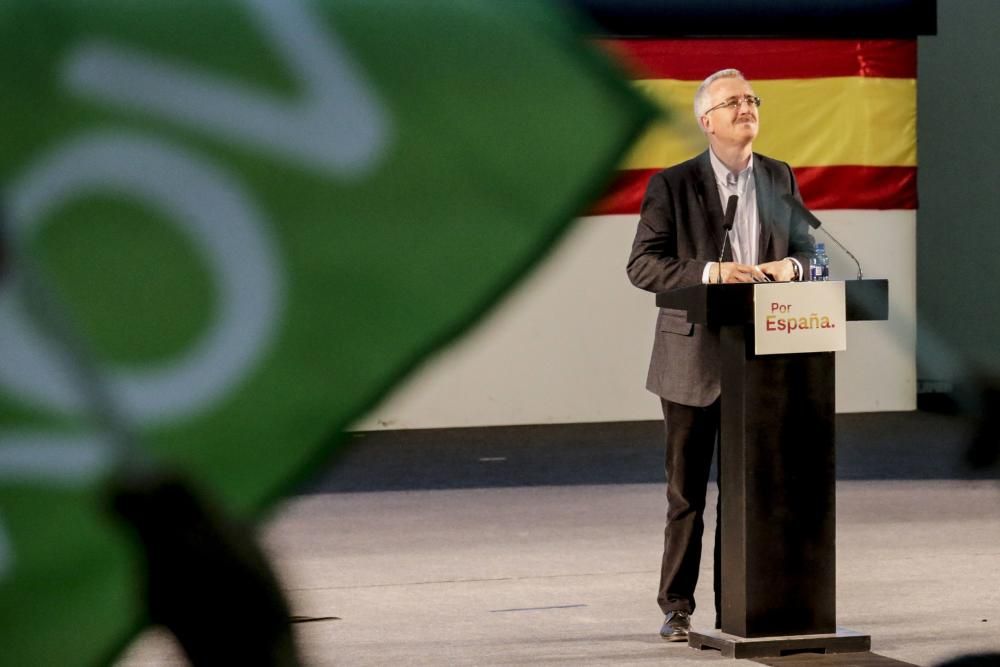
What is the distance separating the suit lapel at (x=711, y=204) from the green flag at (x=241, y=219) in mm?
2266

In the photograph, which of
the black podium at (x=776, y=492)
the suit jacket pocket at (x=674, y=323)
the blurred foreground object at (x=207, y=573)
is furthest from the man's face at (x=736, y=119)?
the blurred foreground object at (x=207, y=573)

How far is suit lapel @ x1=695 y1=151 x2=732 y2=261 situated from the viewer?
11.6ft

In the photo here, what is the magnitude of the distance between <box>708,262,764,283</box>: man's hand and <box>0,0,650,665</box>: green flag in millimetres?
2218

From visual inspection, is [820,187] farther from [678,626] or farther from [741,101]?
[678,626]

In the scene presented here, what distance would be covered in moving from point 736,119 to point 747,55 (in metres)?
1.52

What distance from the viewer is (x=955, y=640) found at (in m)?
3.92

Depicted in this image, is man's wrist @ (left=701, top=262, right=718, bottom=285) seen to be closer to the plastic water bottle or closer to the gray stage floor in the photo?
the plastic water bottle

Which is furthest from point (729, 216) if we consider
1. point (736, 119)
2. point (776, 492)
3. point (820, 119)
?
point (820, 119)

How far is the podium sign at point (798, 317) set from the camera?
138 inches

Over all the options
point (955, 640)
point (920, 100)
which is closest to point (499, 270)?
point (955, 640)

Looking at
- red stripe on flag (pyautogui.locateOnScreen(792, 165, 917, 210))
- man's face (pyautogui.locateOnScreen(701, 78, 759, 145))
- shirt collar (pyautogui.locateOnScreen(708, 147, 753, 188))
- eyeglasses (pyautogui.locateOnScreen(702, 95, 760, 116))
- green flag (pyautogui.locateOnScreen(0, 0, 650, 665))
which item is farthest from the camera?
shirt collar (pyautogui.locateOnScreen(708, 147, 753, 188))

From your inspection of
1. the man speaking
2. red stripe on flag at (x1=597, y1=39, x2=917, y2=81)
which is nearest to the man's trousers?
the man speaking

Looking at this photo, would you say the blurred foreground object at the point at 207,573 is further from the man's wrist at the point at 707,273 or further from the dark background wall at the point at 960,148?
the dark background wall at the point at 960,148

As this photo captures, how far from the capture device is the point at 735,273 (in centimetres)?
350
